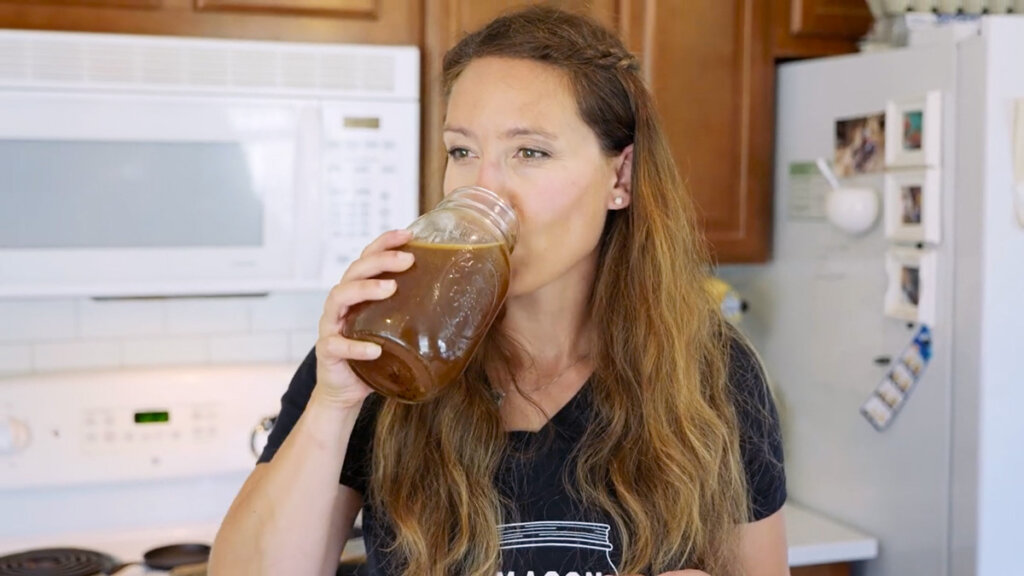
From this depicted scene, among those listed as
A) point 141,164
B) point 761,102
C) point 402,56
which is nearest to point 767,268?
point 761,102

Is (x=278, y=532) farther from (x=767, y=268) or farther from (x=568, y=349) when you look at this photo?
(x=767, y=268)

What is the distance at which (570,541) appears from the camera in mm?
1133

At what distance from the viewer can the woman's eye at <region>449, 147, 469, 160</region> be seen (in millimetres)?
1116

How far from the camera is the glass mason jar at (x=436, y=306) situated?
3.15 ft

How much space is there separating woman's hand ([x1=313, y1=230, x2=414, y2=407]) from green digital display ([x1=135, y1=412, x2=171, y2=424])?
1.23 m

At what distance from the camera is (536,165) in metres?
1.11

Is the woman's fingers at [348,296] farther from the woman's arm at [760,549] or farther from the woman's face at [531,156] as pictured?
the woman's arm at [760,549]

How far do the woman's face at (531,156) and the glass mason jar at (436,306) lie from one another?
0.27 ft

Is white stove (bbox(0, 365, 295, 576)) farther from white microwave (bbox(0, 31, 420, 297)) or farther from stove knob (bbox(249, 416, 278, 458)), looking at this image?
white microwave (bbox(0, 31, 420, 297))

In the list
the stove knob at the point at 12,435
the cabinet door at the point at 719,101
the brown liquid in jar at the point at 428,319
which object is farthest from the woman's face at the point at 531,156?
the stove knob at the point at 12,435

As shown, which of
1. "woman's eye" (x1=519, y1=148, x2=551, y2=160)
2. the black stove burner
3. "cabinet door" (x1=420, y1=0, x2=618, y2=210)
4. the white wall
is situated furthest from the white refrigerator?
the black stove burner

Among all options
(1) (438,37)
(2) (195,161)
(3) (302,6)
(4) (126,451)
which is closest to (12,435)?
(4) (126,451)

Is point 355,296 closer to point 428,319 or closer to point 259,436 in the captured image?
point 428,319

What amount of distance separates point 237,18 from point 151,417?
753 mm
